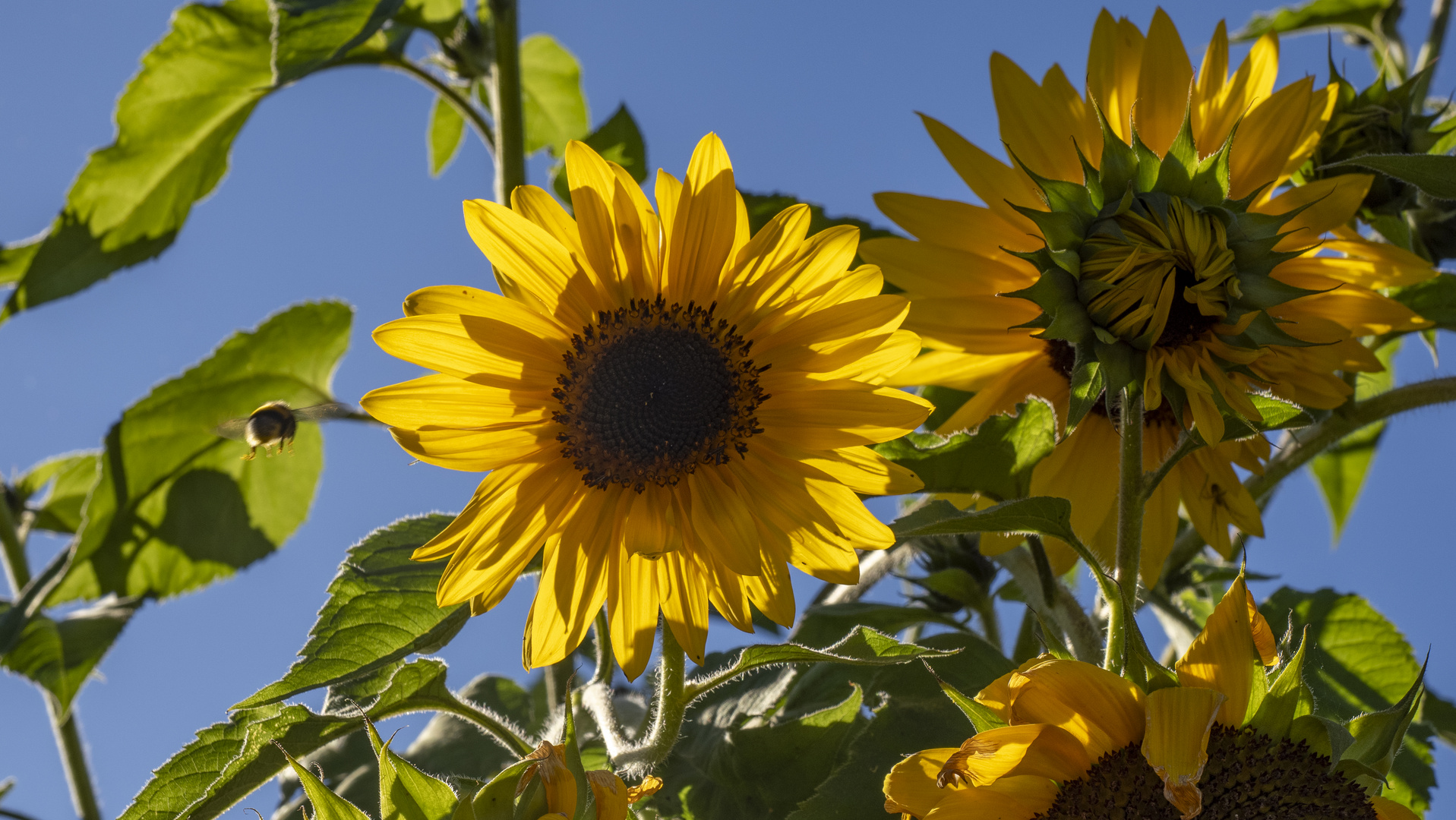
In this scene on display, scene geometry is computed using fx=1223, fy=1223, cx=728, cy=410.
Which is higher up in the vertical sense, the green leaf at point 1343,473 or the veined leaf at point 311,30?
the veined leaf at point 311,30

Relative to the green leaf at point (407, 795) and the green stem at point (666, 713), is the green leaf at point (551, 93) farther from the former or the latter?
the green leaf at point (407, 795)

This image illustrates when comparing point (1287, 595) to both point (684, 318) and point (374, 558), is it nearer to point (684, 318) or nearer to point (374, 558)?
point (684, 318)

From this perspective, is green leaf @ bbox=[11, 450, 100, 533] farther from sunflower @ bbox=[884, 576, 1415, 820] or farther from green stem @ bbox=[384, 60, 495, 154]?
sunflower @ bbox=[884, 576, 1415, 820]

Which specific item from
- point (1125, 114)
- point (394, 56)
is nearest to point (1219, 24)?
point (1125, 114)

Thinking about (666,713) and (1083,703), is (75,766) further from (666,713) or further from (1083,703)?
(1083,703)

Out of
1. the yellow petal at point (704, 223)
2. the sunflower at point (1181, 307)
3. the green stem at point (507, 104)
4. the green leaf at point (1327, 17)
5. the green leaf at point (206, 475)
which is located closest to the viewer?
the yellow petal at point (704, 223)

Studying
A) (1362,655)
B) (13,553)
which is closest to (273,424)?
(13,553)

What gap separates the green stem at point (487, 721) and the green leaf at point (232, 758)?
6 centimetres

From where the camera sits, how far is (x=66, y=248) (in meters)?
1.50

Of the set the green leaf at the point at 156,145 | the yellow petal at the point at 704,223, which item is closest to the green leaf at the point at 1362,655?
the yellow petal at the point at 704,223

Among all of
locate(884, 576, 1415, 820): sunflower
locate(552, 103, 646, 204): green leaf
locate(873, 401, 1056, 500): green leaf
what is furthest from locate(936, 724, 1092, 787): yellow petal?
locate(552, 103, 646, 204): green leaf

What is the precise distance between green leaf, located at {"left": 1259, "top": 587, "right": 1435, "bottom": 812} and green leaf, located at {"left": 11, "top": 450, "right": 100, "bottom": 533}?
1.71 m

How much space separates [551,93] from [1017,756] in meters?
1.45

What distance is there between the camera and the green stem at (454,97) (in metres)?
1.47
